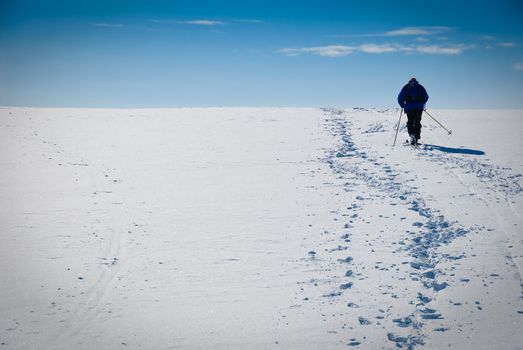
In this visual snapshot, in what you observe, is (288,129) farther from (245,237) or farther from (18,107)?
(18,107)

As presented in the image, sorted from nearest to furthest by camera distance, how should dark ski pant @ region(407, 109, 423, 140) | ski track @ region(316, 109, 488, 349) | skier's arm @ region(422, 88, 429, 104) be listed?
ski track @ region(316, 109, 488, 349) < dark ski pant @ region(407, 109, 423, 140) < skier's arm @ region(422, 88, 429, 104)

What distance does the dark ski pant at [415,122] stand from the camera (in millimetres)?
13189

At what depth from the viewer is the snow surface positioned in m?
4.80

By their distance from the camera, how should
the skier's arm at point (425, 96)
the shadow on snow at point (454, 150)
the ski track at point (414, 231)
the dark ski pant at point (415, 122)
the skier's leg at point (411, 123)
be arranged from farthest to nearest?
the skier's leg at point (411, 123) → the skier's arm at point (425, 96) → the dark ski pant at point (415, 122) → the shadow on snow at point (454, 150) → the ski track at point (414, 231)

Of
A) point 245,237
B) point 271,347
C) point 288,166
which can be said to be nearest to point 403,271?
point 271,347

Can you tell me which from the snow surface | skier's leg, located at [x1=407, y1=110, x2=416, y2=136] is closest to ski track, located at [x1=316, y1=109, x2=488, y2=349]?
the snow surface

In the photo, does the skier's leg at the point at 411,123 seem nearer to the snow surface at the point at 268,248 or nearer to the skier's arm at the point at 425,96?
the skier's arm at the point at 425,96

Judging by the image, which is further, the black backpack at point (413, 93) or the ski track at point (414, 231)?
the black backpack at point (413, 93)

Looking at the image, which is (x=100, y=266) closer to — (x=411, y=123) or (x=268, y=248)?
(x=268, y=248)

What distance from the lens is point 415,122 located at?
13305 millimetres

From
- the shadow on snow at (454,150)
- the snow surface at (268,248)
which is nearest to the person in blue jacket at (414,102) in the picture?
the shadow on snow at (454,150)

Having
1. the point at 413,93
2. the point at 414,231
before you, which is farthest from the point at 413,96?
the point at 414,231

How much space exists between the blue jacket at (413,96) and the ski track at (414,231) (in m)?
2.38

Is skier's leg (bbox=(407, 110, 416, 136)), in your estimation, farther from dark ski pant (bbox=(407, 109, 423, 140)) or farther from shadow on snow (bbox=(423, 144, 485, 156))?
shadow on snow (bbox=(423, 144, 485, 156))
